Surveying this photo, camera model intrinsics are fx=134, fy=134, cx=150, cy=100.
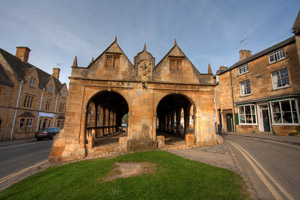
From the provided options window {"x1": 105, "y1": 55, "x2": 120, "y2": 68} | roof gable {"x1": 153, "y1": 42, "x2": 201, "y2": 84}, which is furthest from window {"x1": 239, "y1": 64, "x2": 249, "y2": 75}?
window {"x1": 105, "y1": 55, "x2": 120, "y2": 68}

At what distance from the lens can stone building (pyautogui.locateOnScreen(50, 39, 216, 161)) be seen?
935 cm

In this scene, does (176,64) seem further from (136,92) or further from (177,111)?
(177,111)

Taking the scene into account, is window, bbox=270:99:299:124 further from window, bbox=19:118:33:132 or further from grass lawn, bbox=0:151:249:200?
window, bbox=19:118:33:132

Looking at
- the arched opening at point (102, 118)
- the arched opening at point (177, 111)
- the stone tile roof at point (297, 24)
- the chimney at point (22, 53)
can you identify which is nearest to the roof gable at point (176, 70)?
the arched opening at point (177, 111)

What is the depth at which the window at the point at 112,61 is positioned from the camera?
428 inches

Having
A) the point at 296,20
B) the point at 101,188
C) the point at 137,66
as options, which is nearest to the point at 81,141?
the point at 101,188

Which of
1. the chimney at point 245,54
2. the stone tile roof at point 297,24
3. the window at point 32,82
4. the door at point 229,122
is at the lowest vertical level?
the door at point 229,122

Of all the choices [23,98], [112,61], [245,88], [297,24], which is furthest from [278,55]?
[23,98]

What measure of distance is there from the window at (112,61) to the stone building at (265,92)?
17941 mm

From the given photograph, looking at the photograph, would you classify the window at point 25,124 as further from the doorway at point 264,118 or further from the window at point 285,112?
the window at point 285,112

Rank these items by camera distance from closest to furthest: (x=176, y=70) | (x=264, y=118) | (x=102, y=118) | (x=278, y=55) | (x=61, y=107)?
(x=176, y=70), (x=278, y=55), (x=102, y=118), (x=264, y=118), (x=61, y=107)

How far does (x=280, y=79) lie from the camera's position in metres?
16.2

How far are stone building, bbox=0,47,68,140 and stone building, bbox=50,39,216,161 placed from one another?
17.8 meters

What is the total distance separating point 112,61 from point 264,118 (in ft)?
65.6
